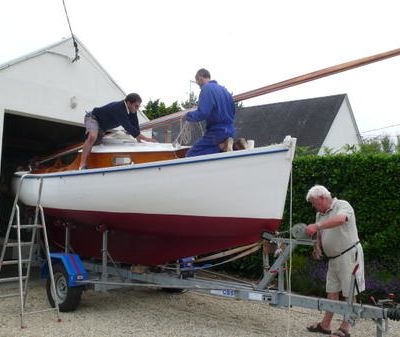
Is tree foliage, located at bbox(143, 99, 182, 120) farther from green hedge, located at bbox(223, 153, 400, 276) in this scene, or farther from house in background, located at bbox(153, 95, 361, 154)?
green hedge, located at bbox(223, 153, 400, 276)

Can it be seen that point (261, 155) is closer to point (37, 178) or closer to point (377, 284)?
point (377, 284)

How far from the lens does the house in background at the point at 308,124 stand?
22.0m

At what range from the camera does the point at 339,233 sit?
452 centimetres

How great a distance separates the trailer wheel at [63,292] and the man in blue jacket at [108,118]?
1.44m

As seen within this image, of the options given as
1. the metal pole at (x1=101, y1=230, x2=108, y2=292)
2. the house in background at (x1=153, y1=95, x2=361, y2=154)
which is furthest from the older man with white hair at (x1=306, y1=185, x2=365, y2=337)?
the house in background at (x1=153, y1=95, x2=361, y2=154)

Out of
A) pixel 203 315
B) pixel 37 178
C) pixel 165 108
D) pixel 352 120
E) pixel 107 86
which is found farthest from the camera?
pixel 352 120

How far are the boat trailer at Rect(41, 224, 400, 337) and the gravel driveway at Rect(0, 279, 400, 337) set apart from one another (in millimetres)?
259

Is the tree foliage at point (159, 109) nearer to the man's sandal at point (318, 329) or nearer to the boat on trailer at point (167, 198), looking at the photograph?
the boat on trailer at point (167, 198)

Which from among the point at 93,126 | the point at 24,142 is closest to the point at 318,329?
the point at 93,126

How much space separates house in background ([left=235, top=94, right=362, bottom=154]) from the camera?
72.2 ft

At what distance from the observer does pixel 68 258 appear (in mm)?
5848

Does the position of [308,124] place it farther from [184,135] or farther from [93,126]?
[93,126]

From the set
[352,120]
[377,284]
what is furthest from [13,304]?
[352,120]

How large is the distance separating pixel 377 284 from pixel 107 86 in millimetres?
5525
